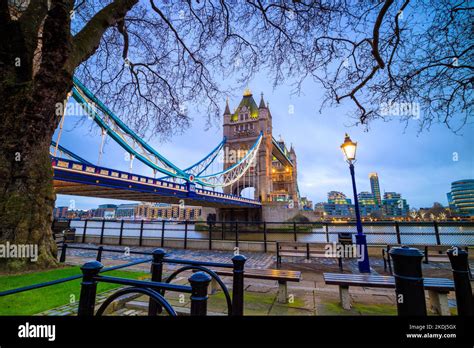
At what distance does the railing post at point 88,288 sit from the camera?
1735mm

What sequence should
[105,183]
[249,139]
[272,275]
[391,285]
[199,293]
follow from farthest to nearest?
[249,139] < [105,183] < [272,275] < [391,285] < [199,293]

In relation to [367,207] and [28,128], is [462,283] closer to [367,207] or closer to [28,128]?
[28,128]

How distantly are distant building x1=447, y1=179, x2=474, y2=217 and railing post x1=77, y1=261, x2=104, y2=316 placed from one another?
67514 millimetres

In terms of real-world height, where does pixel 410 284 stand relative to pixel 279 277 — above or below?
above

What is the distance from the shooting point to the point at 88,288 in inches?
69.6

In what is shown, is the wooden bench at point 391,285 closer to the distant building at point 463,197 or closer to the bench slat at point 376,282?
the bench slat at point 376,282

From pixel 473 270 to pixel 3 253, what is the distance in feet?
34.3

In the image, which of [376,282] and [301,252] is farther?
[301,252]

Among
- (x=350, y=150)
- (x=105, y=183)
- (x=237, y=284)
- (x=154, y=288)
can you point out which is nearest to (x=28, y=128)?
(x=154, y=288)

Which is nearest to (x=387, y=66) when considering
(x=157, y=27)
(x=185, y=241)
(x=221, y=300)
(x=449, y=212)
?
(x=221, y=300)

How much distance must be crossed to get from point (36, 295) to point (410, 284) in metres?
4.63

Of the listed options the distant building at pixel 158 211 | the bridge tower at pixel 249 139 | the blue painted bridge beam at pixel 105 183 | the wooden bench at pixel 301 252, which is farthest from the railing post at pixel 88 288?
the distant building at pixel 158 211

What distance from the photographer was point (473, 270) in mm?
5422

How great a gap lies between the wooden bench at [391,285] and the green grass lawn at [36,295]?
363 centimetres
